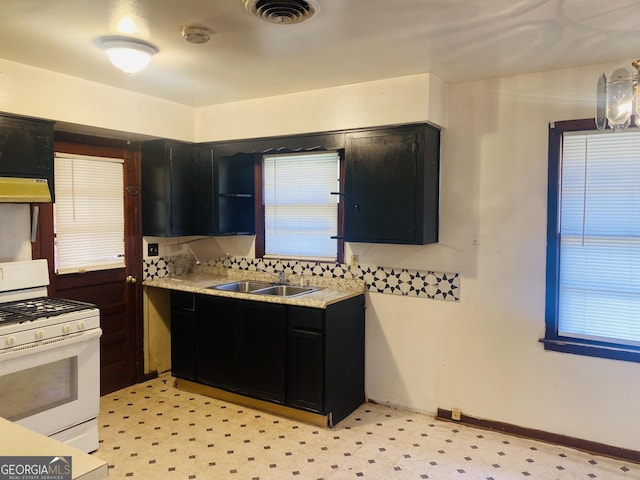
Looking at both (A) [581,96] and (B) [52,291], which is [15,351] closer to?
(B) [52,291]

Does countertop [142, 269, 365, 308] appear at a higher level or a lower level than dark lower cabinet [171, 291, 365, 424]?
higher

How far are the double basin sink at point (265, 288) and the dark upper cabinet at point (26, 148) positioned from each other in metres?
1.51

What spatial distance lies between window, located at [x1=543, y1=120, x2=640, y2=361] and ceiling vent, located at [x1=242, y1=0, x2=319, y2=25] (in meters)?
1.86

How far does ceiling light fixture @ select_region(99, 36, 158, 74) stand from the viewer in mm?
2521

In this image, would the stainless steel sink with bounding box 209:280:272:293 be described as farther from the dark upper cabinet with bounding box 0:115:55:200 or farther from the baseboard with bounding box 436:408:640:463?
the baseboard with bounding box 436:408:640:463

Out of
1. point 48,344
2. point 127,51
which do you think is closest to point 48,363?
point 48,344

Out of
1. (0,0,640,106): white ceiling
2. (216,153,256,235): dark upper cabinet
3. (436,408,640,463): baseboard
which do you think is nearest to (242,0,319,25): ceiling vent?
(0,0,640,106): white ceiling

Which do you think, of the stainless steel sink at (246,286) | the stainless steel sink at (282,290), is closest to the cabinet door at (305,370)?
the stainless steel sink at (282,290)

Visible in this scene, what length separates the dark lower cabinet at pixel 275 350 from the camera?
10.9ft

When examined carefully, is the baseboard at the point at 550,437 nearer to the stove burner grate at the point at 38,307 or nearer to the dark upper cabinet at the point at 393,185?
the dark upper cabinet at the point at 393,185

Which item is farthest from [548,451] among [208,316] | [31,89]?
[31,89]

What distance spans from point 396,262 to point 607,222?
1420mm

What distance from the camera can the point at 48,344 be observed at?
2.73 metres

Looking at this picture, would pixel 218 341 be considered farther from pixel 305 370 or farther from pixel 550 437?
pixel 550 437
